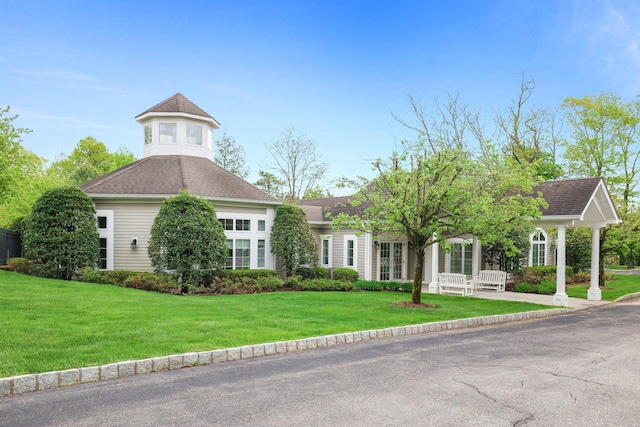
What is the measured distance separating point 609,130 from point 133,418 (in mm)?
26137

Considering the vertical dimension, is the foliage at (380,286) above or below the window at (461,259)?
below

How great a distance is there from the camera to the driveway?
4.79m

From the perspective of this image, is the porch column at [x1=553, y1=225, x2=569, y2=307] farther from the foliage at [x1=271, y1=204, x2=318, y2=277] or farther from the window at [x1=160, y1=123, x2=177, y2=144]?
the window at [x1=160, y1=123, x2=177, y2=144]

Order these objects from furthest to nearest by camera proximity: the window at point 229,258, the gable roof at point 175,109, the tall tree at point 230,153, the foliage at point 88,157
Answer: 1. the foliage at point 88,157
2. the tall tree at point 230,153
3. the gable roof at point 175,109
4. the window at point 229,258

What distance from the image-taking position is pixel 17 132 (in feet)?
58.2

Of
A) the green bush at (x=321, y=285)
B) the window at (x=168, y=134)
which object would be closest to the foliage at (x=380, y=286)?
the green bush at (x=321, y=285)

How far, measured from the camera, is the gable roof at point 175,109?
2061 cm

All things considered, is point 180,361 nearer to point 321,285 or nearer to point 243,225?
point 321,285

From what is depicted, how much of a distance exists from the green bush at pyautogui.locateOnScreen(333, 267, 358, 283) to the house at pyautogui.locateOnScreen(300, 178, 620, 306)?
53 cm

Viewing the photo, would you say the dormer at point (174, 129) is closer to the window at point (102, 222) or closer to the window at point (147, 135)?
the window at point (147, 135)

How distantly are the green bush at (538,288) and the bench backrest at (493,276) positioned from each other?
77 centimetres

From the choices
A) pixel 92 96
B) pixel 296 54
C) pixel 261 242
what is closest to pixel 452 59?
pixel 296 54

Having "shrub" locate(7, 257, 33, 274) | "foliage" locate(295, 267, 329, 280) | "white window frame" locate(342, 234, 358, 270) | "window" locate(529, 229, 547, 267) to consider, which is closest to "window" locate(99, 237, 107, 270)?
"shrub" locate(7, 257, 33, 274)

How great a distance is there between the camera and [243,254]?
61.2 ft
